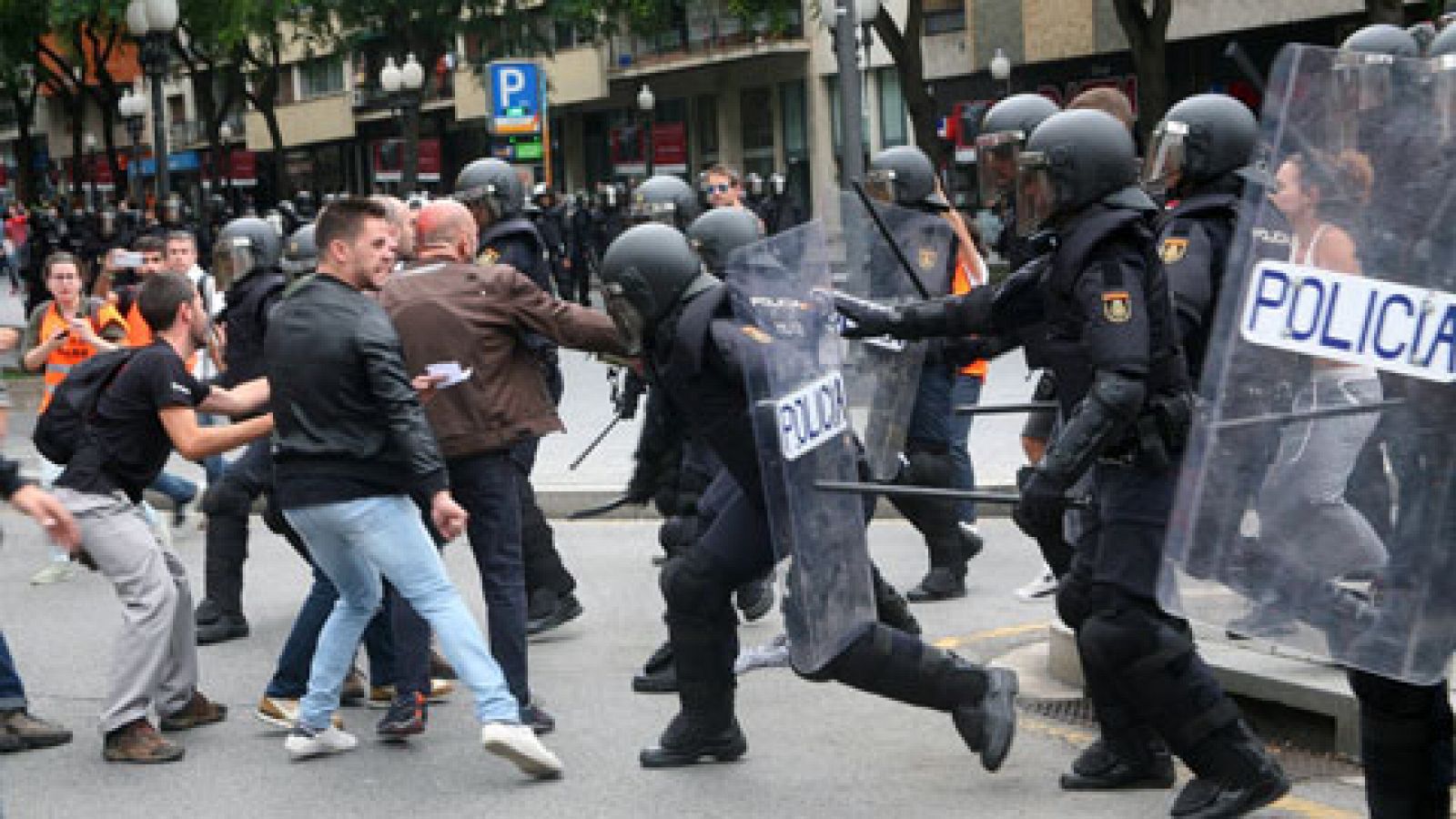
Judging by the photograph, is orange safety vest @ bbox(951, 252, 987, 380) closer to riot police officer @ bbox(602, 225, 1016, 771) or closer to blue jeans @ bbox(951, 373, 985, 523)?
blue jeans @ bbox(951, 373, 985, 523)

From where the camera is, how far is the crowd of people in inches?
171

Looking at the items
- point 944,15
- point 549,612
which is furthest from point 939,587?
point 944,15

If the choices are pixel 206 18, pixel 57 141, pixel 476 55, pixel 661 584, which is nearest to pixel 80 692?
pixel 661 584

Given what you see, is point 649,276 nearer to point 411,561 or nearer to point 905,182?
point 411,561

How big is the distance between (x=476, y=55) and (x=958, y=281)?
134ft

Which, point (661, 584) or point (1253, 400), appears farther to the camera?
point (661, 584)

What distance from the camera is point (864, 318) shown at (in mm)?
5551

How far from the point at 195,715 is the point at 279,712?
35 centimetres

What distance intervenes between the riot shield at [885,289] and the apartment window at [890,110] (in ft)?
121

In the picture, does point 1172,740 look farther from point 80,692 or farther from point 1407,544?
point 80,692

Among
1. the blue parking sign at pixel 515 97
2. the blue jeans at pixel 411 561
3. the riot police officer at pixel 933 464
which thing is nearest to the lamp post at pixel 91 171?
the blue parking sign at pixel 515 97

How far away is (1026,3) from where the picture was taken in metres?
36.8

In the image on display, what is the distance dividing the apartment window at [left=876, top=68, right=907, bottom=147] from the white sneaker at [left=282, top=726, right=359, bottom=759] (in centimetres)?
3759

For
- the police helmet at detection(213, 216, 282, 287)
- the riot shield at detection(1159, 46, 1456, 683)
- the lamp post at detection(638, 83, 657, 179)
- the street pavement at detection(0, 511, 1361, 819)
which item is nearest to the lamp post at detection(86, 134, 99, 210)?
the lamp post at detection(638, 83, 657, 179)
